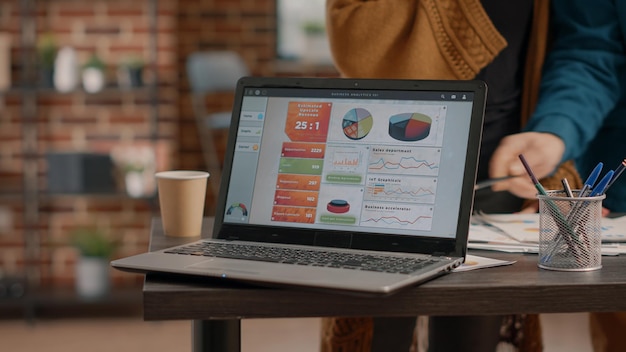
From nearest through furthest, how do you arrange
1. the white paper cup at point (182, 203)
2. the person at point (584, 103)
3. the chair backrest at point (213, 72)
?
the white paper cup at point (182, 203) → the person at point (584, 103) → the chair backrest at point (213, 72)

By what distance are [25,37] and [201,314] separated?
3.37m

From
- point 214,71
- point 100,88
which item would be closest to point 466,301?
point 100,88

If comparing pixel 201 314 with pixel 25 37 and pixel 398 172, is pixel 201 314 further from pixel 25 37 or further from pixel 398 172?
pixel 25 37

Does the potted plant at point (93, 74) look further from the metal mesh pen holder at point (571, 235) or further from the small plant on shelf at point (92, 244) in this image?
the metal mesh pen holder at point (571, 235)

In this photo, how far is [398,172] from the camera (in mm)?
1139

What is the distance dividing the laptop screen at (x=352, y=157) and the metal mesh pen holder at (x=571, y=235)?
0.10m

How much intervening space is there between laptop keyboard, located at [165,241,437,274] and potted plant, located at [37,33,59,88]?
119 inches

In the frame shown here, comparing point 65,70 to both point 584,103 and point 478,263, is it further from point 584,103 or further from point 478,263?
point 478,263

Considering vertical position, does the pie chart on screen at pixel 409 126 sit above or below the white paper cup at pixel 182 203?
above

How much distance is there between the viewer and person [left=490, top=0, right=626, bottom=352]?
1.44 meters

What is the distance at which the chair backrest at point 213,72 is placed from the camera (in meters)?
4.45

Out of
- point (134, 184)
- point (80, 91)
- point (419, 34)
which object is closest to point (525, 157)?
point (419, 34)

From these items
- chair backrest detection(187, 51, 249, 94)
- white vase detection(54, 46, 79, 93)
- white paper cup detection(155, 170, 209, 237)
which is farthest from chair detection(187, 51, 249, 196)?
white paper cup detection(155, 170, 209, 237)

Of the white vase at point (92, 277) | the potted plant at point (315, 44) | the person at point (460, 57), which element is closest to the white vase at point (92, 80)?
the white vase at point (92, 277)
